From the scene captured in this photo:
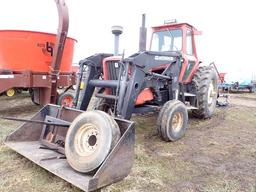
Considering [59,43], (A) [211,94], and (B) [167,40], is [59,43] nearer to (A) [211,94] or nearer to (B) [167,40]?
(B) [167,40]

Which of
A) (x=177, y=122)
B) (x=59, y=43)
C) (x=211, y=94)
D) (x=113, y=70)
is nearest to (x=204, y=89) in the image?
(x=211, y=94)

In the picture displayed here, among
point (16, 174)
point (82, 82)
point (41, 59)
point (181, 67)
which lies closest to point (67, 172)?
point (16, 174)

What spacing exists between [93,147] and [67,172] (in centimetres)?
37

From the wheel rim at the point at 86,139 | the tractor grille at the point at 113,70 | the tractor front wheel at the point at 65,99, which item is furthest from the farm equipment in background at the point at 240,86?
the wheel rim at the point at 86,139

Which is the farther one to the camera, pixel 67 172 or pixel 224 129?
pixel 224 129

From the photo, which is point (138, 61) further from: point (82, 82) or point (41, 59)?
point (41, 59)

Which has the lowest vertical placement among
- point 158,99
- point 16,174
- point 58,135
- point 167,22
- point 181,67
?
point 16,174

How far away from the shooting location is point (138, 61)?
4.19 metres

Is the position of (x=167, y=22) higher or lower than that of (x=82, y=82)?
higher

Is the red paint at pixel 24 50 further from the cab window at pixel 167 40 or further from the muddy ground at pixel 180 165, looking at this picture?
the cab window at pixel 167 40

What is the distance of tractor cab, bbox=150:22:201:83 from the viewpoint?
5.57 m

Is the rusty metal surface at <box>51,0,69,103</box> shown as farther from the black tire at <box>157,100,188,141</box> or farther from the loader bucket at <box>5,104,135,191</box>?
the black tire at <box>157,100,188,141</box>

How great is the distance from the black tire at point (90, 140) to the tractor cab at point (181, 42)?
2.68 metres

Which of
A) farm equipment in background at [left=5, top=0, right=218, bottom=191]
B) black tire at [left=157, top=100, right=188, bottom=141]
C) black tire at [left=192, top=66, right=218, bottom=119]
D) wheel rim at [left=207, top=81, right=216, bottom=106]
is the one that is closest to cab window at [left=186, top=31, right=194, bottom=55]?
farm equipment in background at [left=5, top=0, right=218, bottom=191]
